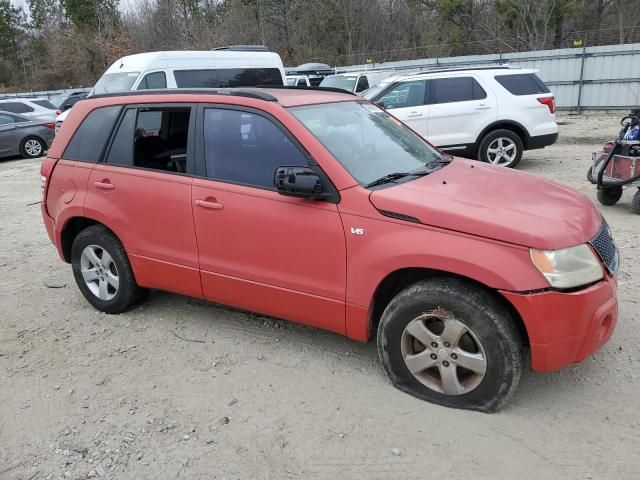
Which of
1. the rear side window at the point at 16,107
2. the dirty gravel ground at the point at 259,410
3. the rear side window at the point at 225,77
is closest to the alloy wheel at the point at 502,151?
the rear side window at the point at 225,77

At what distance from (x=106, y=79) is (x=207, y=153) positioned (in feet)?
28.9

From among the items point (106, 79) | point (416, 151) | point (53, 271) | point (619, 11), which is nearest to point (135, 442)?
point (416, 151)

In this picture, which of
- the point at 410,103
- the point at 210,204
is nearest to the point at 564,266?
the point at 210,204

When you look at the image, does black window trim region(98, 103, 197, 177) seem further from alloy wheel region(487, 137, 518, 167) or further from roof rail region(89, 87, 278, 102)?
alloy wheel region(487, 137, 518, 167)

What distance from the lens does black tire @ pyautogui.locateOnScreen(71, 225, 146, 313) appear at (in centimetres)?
437

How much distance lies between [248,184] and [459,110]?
281 inches

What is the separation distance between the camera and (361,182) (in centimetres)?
Result: 335

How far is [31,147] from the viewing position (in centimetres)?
1605

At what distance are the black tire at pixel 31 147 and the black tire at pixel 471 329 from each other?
51.9 ft

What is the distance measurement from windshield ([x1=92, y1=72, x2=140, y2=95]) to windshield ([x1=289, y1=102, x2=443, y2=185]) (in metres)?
7.87

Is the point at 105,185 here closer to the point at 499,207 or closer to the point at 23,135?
the point at 499,207

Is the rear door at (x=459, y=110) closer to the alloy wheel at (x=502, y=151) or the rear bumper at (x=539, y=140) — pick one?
the alloy wheel at (x=502, y=151)

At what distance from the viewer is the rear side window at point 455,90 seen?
9.80m

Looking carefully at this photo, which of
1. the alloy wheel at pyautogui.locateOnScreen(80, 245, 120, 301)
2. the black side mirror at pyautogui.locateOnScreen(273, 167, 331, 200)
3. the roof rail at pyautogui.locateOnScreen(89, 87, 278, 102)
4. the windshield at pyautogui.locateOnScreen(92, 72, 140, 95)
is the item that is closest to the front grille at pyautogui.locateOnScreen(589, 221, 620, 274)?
the black side mirror at pyautogui.locateOnScreen(273, 167, 331, 200)
